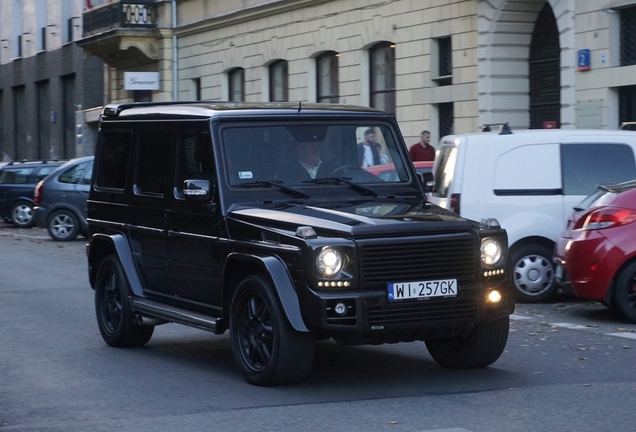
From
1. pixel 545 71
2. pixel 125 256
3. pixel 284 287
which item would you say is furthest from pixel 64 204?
pixel 284 287

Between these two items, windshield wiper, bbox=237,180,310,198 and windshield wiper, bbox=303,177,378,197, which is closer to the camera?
windshield wiper, bbox=237,180,310,198

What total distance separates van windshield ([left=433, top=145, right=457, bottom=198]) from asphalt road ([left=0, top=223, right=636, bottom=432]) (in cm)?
181

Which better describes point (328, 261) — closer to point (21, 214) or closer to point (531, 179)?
point (531, 179)

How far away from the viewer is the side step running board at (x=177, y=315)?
8164 mm

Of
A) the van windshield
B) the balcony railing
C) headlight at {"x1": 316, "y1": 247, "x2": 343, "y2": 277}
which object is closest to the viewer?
headlight at {"x1": 316, "y1": 247, "x2": 343, "y2": 277}

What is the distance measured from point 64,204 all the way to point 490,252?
667 inches

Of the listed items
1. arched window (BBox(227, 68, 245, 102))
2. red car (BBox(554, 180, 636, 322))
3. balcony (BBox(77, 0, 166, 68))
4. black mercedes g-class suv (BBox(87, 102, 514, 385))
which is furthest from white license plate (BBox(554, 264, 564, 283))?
balcony (BBox(77, 0, 166, 68))

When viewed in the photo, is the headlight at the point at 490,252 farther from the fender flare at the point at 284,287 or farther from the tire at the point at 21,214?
the tire at the point at 21,214

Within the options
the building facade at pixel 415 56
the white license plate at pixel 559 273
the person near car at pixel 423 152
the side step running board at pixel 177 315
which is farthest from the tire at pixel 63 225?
the side step running board at pixel 177 315

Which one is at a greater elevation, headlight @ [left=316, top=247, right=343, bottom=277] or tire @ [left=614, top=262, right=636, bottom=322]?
headlight @ [left=316, top=247, right=343, bottom=277]

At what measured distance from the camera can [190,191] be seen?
823cm

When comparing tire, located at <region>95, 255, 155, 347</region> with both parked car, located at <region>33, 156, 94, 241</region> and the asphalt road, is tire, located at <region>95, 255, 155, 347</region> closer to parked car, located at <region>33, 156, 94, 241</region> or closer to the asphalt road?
the asphalt road

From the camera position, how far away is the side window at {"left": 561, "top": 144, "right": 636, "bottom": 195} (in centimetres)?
1267

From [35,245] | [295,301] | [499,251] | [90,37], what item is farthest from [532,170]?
[90,37]
